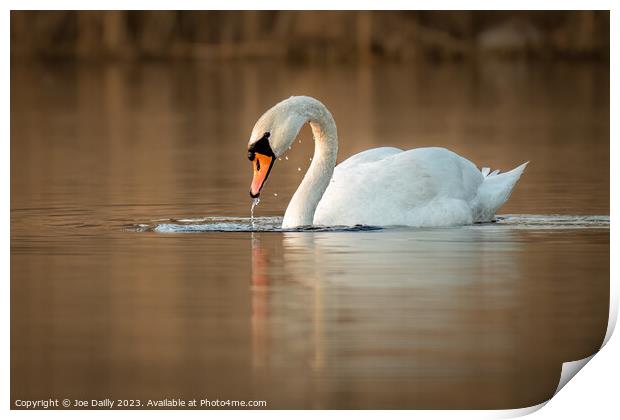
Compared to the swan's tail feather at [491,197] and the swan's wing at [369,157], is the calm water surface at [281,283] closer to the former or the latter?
the swan's tail feather at [491,197]

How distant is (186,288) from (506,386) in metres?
2.49

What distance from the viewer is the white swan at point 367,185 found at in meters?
11.7

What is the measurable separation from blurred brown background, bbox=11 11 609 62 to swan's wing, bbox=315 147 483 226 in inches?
125

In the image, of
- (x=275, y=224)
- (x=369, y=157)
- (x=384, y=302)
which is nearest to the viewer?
(x=384, y=302)

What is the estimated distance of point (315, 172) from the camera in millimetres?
12258

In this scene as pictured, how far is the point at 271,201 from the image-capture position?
13.6 m

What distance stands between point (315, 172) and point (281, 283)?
2.77m

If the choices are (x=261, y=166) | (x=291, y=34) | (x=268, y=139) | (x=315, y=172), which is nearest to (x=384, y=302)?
(x=261, y=166)

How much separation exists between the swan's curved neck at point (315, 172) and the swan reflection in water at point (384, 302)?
0.27 meters

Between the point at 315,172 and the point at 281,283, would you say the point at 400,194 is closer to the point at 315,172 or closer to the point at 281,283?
the point at 315,172

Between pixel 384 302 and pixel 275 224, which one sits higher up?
pixel 275 224

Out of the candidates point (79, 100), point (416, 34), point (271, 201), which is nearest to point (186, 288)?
point (271, 201)

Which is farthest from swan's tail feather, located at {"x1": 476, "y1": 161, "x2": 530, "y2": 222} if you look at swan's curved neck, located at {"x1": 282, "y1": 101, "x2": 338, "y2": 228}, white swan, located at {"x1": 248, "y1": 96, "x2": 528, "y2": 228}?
swan's curved neck, located at {"x1": 282, "y1": 101, "x2": 338, "y2": 228}
